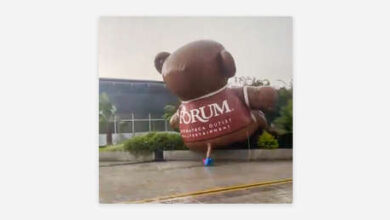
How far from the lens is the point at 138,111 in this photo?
10.4 feet

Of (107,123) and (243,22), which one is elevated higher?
(243,22)

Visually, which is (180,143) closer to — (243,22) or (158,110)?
(158,110)

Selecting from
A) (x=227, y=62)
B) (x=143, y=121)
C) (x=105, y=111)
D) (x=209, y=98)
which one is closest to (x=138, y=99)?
(x=143, y=121)

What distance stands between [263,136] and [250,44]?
0.81 meters

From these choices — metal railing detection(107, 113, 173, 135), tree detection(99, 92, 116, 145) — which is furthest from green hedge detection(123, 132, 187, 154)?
tree detection(99, 92, 116, 145)

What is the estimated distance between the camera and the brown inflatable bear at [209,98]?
3131 millimetres

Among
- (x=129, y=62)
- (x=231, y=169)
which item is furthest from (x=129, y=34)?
(x=231, y=169)

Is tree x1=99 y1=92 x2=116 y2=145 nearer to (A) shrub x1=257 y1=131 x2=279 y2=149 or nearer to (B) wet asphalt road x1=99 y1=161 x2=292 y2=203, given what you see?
(B) wet asphalt road x1=99 y1=161 x2=292 y2=203

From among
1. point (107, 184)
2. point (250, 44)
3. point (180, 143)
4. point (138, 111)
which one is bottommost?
point (107, 184)

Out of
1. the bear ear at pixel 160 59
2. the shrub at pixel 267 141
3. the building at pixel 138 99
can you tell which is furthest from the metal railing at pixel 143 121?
the shrub at pixel 267 141

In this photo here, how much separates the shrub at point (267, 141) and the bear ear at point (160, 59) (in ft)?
3.55

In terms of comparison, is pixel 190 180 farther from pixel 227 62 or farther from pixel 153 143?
pixel 227 62

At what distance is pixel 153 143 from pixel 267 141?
1002mm

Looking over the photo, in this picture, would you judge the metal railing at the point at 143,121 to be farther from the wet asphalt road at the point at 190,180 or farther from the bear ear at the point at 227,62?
the bear ear at the point at 227,62
